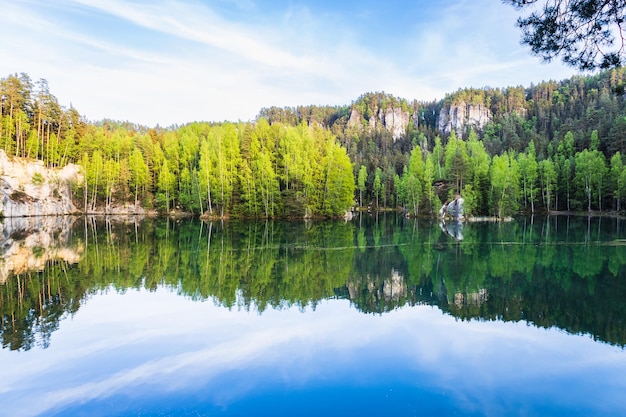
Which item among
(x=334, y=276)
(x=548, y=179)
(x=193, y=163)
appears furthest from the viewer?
(x=548, y=179)

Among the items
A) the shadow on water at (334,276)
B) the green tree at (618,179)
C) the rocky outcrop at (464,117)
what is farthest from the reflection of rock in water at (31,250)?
the rocky outcrop at (464,117)

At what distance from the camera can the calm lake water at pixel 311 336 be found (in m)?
8.49

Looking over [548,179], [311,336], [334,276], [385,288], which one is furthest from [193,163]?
[311,336]

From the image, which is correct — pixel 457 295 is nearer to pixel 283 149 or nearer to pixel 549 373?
pixel 549 373

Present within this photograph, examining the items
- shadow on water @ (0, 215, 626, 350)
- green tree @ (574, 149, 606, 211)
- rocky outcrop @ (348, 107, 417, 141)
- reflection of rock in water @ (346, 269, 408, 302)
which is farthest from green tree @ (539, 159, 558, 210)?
rocky outcrop @ (348, 107, 417, 141)

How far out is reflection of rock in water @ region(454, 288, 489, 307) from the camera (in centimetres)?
1566

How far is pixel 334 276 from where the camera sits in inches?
791

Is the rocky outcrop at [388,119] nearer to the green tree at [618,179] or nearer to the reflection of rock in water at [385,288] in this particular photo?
the green tree at [618,179]

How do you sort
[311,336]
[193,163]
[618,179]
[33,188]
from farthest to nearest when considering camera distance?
[193,163], [618,179], [33,188], [311,336]

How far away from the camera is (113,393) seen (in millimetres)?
8758

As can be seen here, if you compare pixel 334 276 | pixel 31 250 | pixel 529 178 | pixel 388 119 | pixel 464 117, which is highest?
pixel 388 119

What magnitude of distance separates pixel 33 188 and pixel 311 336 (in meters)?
63.6

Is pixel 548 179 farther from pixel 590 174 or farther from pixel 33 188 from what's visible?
pixel 33 188

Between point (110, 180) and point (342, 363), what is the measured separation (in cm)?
7007
